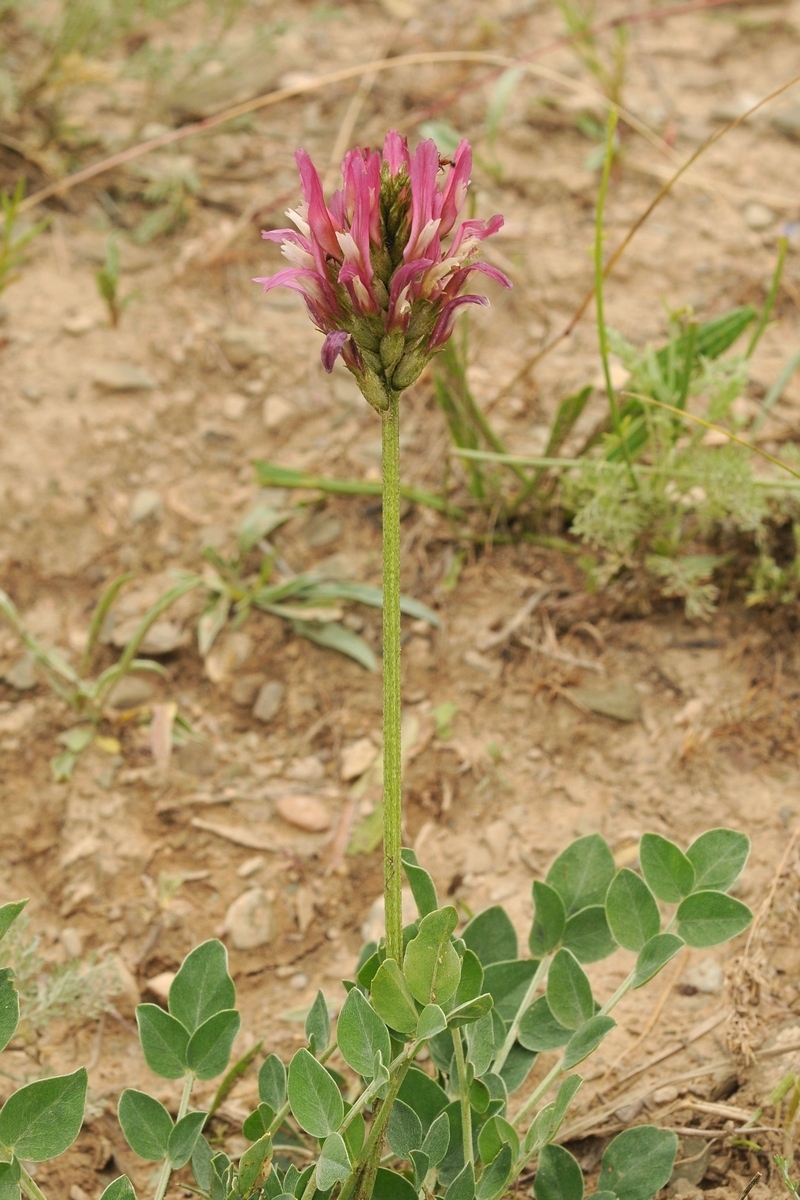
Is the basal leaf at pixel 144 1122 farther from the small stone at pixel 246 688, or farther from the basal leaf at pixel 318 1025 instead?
the small stone at pixel 246 688

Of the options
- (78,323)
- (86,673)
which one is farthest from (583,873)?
(78,323)

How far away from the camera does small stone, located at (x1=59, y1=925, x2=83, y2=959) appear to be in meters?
2.04

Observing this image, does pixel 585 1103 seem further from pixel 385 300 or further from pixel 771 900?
pixel 385 300

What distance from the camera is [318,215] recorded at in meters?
1.22

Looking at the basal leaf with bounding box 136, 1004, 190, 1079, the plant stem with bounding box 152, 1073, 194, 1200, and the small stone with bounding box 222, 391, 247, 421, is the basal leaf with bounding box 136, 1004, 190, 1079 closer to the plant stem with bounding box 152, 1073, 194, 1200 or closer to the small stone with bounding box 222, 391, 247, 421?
the plant stem with bounding box 152, 1073, 194, 1200

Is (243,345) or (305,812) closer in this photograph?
(305,812)

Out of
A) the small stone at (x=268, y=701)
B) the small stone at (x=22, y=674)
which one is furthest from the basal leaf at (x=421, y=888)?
the small stone at (x=22, y=674)

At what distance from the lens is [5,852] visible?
2.19 meters

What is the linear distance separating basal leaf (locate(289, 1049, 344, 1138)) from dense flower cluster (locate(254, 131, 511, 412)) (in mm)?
742

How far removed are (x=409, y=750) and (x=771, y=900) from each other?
32.4 inches

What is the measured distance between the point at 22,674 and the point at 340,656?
70 cm

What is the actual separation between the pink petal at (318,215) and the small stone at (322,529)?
1554 millimetres

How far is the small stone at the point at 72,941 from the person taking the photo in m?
2.04

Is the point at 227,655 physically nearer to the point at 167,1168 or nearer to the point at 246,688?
the point at 246,688
